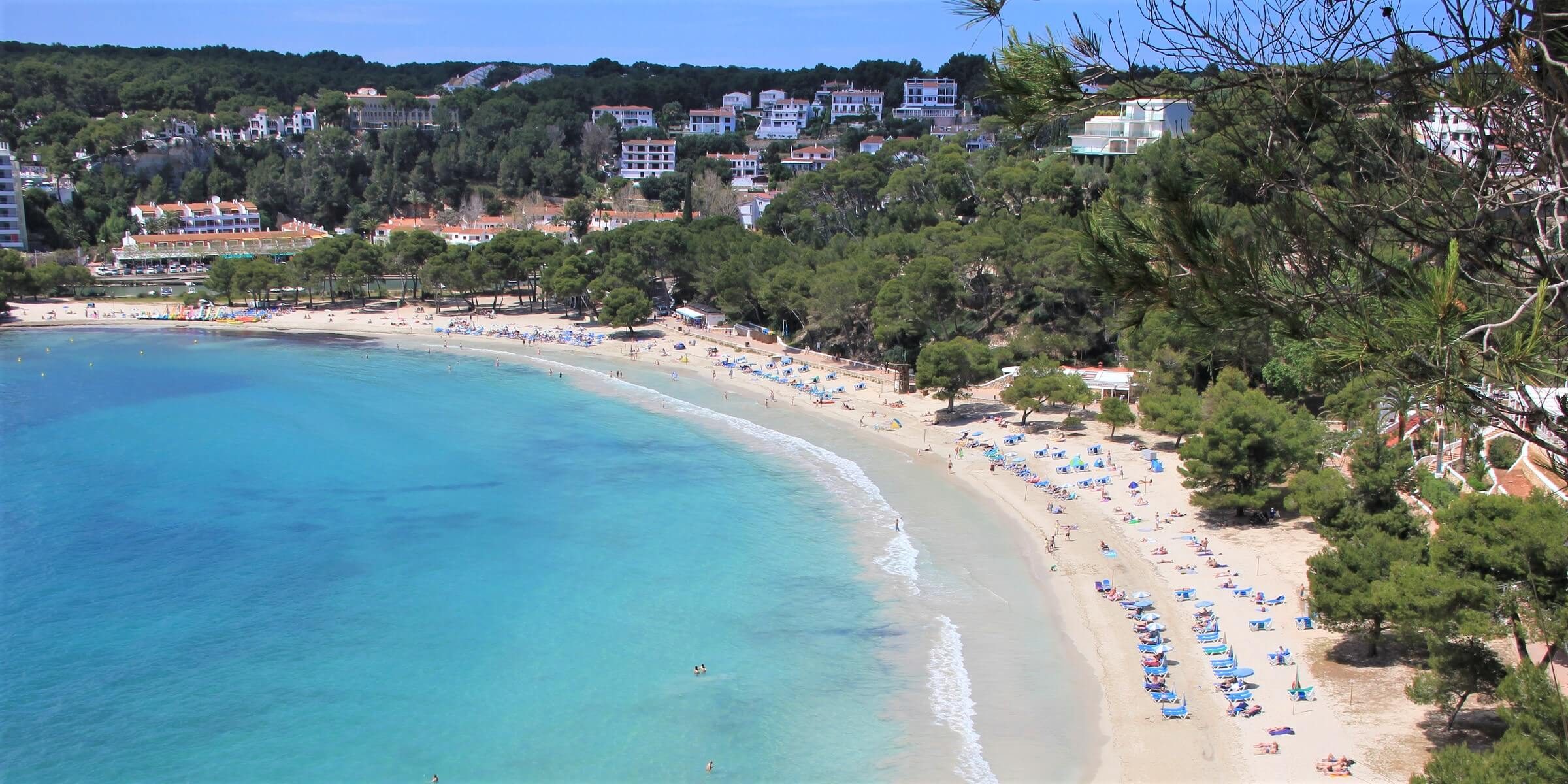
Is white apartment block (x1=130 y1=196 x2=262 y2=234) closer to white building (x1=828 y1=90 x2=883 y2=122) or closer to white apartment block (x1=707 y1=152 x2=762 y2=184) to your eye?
white apartment block (x1=707 y1=152 x2=762 y2=184)

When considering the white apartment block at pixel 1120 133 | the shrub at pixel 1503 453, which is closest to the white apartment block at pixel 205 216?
the white apartment block at pixel 1120 133

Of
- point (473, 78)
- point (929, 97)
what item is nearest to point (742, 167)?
point (929, 97)

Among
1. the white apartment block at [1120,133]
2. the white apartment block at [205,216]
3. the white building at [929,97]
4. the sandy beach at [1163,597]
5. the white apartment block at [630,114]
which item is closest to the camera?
the sandy beach at [1163,597]

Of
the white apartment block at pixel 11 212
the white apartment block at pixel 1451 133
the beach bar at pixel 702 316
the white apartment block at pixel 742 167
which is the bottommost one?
the beach bar at pixel 702 316

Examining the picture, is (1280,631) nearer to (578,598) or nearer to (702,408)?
(578,598)

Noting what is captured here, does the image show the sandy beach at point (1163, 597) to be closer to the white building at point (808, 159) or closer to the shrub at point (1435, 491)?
the shrub at point (1435, 491)

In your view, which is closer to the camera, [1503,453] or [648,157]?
[1503,453]

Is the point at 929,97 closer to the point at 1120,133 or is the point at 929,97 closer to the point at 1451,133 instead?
the point at 1120,133

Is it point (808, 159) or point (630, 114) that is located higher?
point (630, 114)
